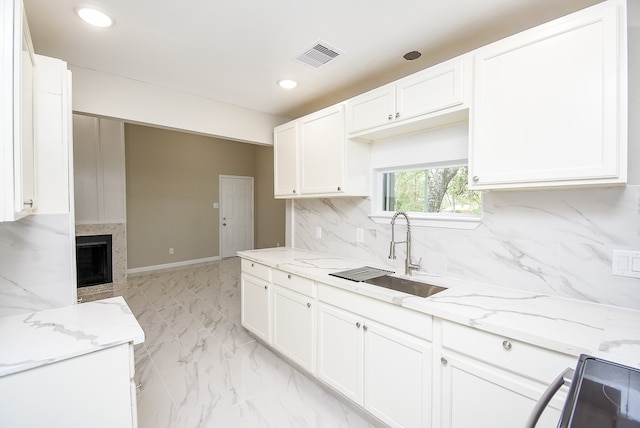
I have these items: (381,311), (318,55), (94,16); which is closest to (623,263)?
(381,311)

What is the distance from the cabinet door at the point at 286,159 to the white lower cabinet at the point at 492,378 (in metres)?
1.97

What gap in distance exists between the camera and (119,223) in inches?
191

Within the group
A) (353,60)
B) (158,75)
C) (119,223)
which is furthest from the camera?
(119,223)

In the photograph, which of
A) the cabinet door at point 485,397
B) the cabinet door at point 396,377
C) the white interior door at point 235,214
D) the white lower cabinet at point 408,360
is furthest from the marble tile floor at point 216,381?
the white interior door at point 235,214

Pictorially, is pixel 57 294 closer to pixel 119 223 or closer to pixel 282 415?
pixel 282 415

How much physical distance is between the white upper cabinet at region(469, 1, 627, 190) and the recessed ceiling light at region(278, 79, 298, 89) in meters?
1.50

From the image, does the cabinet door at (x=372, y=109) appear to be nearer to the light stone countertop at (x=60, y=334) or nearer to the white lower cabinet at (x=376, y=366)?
the white lower cabinet at (x=376, y=366)

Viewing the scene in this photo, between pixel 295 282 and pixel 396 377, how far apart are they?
99cm

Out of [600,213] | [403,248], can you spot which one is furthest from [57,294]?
[600,213]

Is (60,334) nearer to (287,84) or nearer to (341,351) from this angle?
(341,351)

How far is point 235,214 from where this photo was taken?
7.20m

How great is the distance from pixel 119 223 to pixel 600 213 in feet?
19.0

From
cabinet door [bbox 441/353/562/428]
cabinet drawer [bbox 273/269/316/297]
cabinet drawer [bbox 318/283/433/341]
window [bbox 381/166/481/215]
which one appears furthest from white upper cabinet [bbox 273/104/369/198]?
cabinet door [bbox 441/353/562/428]

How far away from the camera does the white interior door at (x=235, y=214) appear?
6.97 metres
